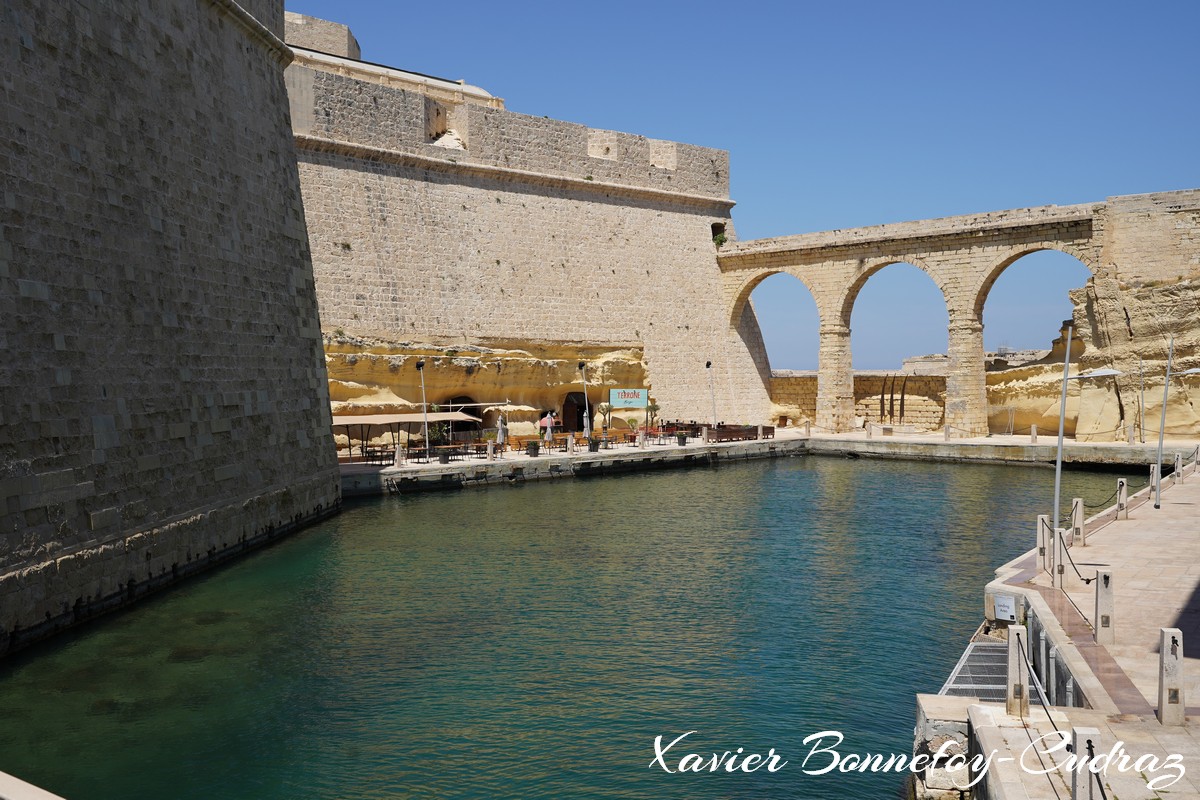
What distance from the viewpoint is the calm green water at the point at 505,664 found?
6871 millimetres

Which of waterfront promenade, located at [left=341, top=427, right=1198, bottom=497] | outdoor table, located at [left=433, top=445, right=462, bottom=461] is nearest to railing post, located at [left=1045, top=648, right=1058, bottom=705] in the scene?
waterfront promenade, located at [left=341, top=427, right=1198, bottom=497]

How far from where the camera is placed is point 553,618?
10.5 meters

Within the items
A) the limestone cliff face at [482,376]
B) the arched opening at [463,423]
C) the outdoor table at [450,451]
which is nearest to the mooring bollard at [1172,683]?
the outdoor table at [450,451]

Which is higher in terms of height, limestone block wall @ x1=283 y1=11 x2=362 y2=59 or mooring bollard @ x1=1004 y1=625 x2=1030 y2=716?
limestone block wall @ x1=283 y1=11 x2=362 y2=59

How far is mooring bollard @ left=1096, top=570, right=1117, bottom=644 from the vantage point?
6.96m

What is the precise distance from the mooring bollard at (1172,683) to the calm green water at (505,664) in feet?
6.19

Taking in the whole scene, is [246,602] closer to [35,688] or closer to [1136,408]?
[35,688]

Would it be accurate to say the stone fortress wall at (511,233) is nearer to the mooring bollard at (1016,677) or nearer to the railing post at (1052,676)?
the railing post at (1052,676)

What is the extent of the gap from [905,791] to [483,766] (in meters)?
2.85

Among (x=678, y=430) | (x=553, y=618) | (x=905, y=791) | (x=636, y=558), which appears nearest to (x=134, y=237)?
(x=553, y=618)

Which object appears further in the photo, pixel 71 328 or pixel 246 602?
pixel 246 602

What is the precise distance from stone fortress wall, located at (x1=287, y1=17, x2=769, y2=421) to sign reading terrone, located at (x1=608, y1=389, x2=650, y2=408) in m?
0.57

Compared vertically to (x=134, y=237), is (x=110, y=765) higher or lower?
lower

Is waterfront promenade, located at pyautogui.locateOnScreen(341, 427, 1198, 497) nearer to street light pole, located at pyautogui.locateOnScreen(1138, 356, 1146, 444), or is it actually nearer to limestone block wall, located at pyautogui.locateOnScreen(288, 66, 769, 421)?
street light pole, located at pyautogui.locateOnScreen(1138, 356, 1146, 444)
